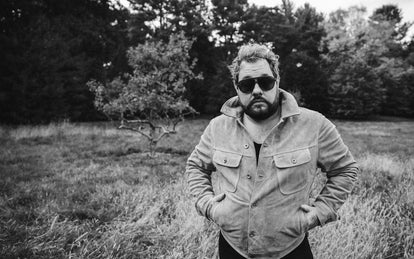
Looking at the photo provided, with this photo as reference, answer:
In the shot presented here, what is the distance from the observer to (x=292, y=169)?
201cm

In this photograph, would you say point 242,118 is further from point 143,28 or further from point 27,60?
point 143,28

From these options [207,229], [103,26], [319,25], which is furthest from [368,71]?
[207,229]

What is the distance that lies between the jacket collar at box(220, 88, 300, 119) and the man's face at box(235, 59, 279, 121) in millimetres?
79

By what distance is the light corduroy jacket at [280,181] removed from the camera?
2008mm

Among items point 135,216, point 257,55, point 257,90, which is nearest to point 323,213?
point 257,90

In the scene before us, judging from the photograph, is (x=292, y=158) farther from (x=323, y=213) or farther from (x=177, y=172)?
(x=177, y=172)

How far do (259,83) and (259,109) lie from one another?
0.20 m

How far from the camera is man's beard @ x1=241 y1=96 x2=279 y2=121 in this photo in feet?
7.11

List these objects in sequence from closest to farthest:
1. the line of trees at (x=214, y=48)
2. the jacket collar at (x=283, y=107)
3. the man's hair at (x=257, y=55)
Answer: the jacket collar at (x=283, y=107) < the man's hair at (x=257, y=55) < the line of trees at (x=214, y=48)

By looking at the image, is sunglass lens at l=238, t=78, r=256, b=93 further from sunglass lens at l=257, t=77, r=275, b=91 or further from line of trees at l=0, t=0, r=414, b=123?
line of trees at l=0, t=0, r=414, b=123

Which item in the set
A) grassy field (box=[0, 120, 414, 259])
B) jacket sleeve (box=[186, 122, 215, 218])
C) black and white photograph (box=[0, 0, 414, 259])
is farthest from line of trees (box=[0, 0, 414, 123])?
jacket sleeve (box=[186, 122, 215, 218])

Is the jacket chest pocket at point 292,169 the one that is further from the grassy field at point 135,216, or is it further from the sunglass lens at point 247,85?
the grassy field at point 135,216

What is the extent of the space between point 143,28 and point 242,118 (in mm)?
31064

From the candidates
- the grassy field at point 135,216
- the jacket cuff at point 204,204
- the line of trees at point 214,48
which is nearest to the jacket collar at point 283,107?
the jacket cuff at point 204,204
